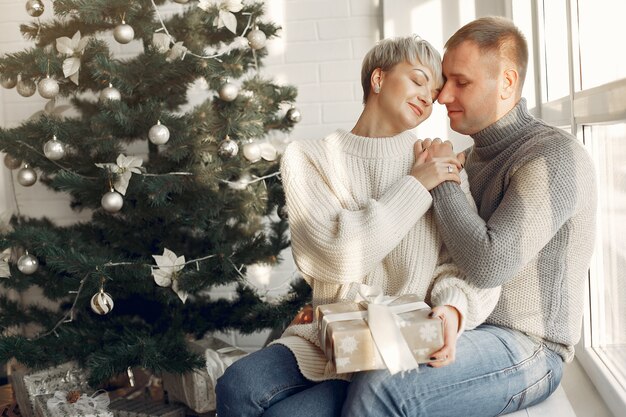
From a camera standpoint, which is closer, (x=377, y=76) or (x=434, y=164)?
(x=434, y=164)

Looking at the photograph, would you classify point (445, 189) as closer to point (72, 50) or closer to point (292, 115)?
point (292, 115)

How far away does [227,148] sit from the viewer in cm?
230

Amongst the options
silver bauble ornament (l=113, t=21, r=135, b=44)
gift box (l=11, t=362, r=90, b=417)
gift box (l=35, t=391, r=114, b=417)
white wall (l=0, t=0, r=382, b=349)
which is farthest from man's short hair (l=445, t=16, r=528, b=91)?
gift box (l=11, t=362, r=90, b=417)

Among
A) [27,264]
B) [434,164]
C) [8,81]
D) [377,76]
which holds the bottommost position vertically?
[27,264]

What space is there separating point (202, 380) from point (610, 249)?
1.41m

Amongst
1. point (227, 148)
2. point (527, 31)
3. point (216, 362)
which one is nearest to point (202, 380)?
point (216, 362)

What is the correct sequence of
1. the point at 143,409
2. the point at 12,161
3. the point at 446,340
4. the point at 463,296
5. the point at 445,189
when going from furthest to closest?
the point at 143,409 < the point at 12,161 < the point at 445,189 < the point at 463,296 < the point at 446,340

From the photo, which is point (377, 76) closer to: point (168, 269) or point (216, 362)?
point (168, 269)

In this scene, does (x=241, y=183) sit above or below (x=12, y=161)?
below

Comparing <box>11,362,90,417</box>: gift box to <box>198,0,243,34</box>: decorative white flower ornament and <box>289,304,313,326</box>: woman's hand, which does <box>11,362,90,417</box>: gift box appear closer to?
<box>289,304,313,326</box>: woman's hand

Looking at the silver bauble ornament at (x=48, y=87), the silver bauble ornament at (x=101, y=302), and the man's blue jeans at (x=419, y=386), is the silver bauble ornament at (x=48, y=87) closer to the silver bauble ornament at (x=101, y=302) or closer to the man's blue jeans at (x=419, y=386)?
the silver bauble ornament at (x=101, y=302)

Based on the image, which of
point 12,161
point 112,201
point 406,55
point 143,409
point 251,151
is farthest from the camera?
point 143,409

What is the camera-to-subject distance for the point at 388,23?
2904mm

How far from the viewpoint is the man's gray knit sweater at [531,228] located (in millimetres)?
1453
